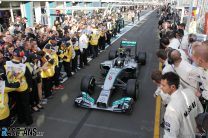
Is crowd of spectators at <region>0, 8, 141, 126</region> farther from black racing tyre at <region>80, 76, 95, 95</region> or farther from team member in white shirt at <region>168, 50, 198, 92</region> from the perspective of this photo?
team member in white shirt at <region>168, 50, 198, 92</region>

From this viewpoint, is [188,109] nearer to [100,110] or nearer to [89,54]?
[100,110]

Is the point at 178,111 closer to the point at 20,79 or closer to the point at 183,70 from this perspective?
the point at 183,70

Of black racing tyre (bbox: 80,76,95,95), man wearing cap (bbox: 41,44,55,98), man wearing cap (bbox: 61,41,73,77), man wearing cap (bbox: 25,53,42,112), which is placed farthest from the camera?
man wearing cap (bbox: 61,41,73,77)

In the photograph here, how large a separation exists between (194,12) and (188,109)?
47.6 ft

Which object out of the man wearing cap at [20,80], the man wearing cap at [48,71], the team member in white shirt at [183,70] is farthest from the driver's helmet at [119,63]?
the team member in white shirt at [183,70]

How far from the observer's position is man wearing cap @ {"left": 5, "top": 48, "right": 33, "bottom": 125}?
224 inches

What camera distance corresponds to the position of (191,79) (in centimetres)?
494

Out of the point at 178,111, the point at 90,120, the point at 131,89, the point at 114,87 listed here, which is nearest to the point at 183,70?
the point at 178,111

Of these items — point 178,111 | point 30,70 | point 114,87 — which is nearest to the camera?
point 178,111

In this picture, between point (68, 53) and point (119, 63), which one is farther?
point (68, 53)

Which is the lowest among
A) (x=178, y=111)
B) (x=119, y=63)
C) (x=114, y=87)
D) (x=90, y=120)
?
(x=90, y=120)

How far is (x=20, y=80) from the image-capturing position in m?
5.82

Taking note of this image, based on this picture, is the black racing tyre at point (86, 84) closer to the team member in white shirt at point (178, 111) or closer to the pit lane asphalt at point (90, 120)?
the pit lane asphalt at point (90, 120)

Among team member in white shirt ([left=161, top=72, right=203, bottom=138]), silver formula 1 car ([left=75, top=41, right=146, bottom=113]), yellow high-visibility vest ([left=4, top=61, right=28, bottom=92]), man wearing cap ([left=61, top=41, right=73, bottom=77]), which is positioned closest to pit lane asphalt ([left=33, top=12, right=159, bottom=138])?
silver formula 1 car ([left=75, top=41, right=146, bottom=113])
